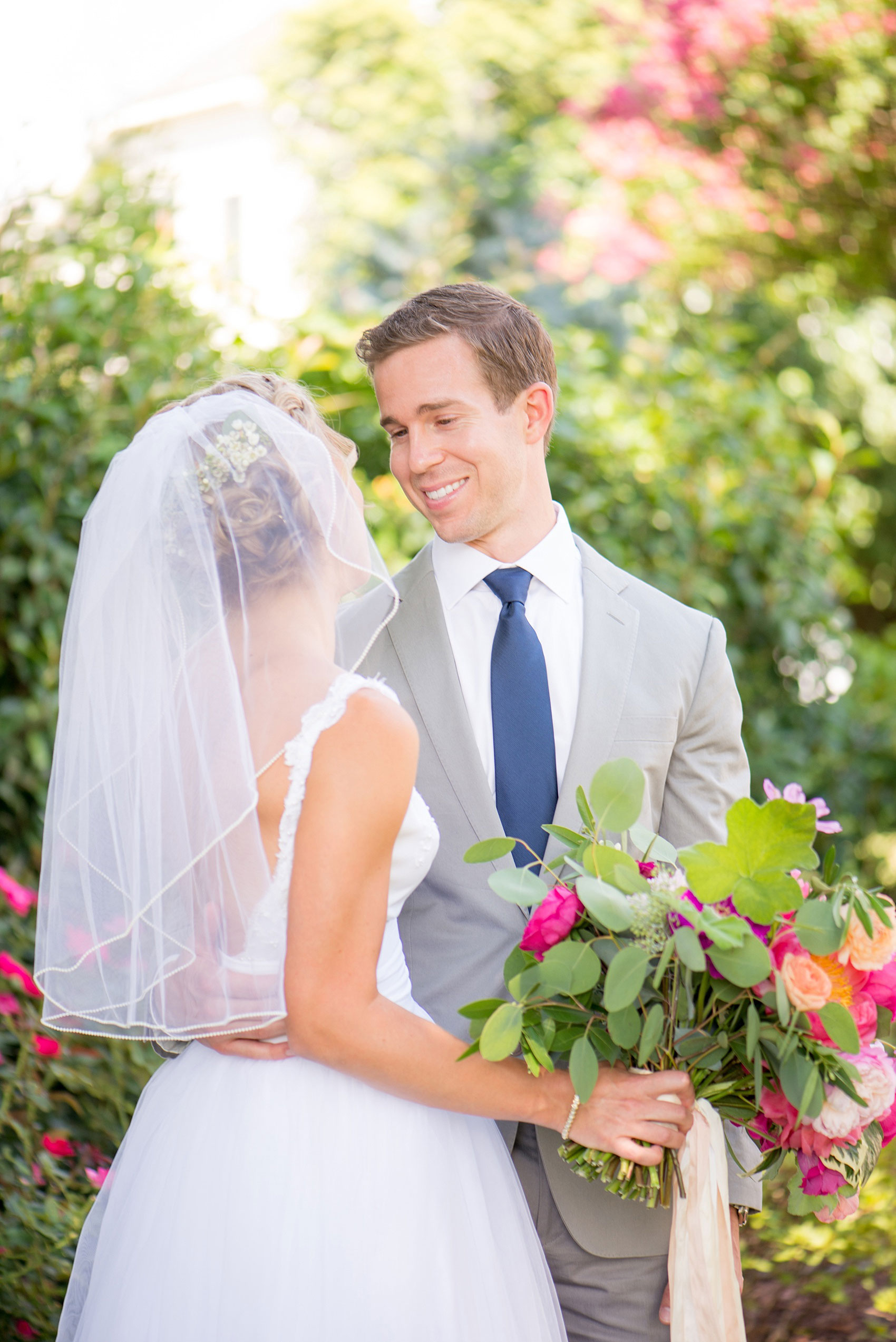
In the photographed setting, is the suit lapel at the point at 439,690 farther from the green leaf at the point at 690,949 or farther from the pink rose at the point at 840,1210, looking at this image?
the pink rose at the point at 840,1210

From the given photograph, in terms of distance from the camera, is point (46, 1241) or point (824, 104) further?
point (824, 104)

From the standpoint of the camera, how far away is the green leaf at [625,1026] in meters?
1.70

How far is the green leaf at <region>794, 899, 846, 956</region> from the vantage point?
1.66 metres

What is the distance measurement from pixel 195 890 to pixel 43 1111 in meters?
1.65

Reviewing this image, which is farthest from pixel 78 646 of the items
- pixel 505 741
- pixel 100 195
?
pixel 100 195

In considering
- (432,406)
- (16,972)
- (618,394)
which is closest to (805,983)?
(432,406)

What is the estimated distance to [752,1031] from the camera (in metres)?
1.67

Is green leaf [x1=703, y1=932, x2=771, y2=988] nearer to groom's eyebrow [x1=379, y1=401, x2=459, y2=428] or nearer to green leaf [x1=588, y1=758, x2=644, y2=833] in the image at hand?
green leaf [x1=588, y1=758, x2=644, y2=833]

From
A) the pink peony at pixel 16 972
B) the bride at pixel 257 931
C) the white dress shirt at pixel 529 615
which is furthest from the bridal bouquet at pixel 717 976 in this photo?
the pink peony at pixel 16 972

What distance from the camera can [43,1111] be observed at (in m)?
3.06

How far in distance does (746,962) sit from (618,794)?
0.98ft

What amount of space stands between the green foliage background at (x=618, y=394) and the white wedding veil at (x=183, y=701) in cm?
111

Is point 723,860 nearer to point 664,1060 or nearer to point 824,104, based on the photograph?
point 664,1060

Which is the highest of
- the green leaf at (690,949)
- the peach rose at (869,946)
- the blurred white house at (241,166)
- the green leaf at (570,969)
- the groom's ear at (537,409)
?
the groom's ear at (537,409)
